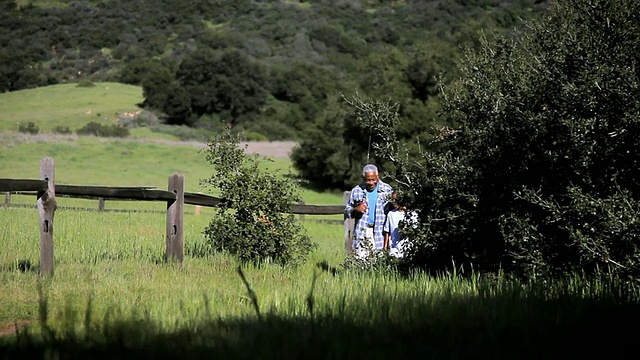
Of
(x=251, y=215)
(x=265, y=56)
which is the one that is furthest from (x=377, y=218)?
(x=265, y=56)

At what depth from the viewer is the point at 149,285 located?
296 inches

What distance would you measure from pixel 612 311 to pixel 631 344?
0.84 metres

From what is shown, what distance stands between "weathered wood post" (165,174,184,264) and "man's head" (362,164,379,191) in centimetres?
259

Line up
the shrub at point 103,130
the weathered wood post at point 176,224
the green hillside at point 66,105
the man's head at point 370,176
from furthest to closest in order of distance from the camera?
the green hillside at point 66,105, the shrub at point 103,130, the man's head at point 370,176, the weathered wood post at point 176,224

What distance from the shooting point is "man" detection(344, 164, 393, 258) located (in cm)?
1016

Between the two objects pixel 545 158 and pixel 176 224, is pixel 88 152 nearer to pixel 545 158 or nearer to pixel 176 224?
pixel 176 224

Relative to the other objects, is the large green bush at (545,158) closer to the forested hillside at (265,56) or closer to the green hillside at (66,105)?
the forested hillside at (265,56)

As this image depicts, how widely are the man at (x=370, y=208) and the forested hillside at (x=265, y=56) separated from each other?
16508 millimetres

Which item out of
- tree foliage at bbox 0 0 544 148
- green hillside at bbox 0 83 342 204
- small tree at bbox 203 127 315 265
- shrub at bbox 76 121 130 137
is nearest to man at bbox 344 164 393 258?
small tree at bbox 203 127 315 265

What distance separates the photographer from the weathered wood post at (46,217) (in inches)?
323

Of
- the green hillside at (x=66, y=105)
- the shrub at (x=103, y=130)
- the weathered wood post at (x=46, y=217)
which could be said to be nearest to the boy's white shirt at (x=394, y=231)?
the weathered wood post at (x=46, y=217)

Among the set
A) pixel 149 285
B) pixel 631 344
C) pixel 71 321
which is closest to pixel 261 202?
pixel 149 285

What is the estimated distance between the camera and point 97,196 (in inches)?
425

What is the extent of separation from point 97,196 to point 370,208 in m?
4.03
